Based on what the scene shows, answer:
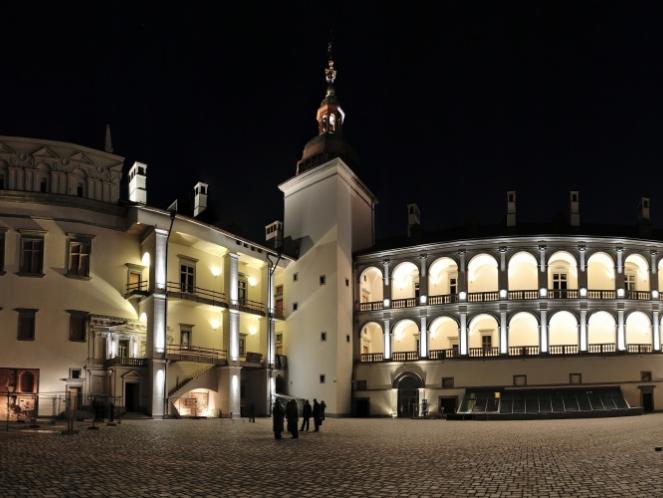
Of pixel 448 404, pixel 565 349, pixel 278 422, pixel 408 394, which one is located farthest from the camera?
pixel 408 394

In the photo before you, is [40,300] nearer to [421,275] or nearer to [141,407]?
[141,407]

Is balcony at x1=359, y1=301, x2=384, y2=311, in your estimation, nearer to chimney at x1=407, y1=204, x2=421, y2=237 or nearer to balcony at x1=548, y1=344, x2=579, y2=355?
chimney at x1=407, y1=204, x2=421, y2=237

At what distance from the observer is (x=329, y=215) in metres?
55.9

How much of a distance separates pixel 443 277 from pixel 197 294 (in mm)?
19570

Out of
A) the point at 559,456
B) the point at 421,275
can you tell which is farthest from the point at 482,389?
the point at 559,456

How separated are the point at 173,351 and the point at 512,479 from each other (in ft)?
110

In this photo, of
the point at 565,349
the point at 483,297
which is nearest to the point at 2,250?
the point at 483,297

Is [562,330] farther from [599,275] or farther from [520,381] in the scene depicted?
[520,381]

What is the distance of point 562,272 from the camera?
5344 cm

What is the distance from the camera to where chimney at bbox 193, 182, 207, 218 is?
53.7m

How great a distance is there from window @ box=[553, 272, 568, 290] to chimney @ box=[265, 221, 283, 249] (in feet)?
70.7

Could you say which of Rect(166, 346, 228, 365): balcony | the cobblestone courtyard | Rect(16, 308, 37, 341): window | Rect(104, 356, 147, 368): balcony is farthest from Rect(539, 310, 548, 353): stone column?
Rect(16, 308, 37, 341): window

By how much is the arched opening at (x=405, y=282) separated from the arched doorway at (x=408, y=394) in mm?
6231

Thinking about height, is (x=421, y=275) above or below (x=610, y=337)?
above
